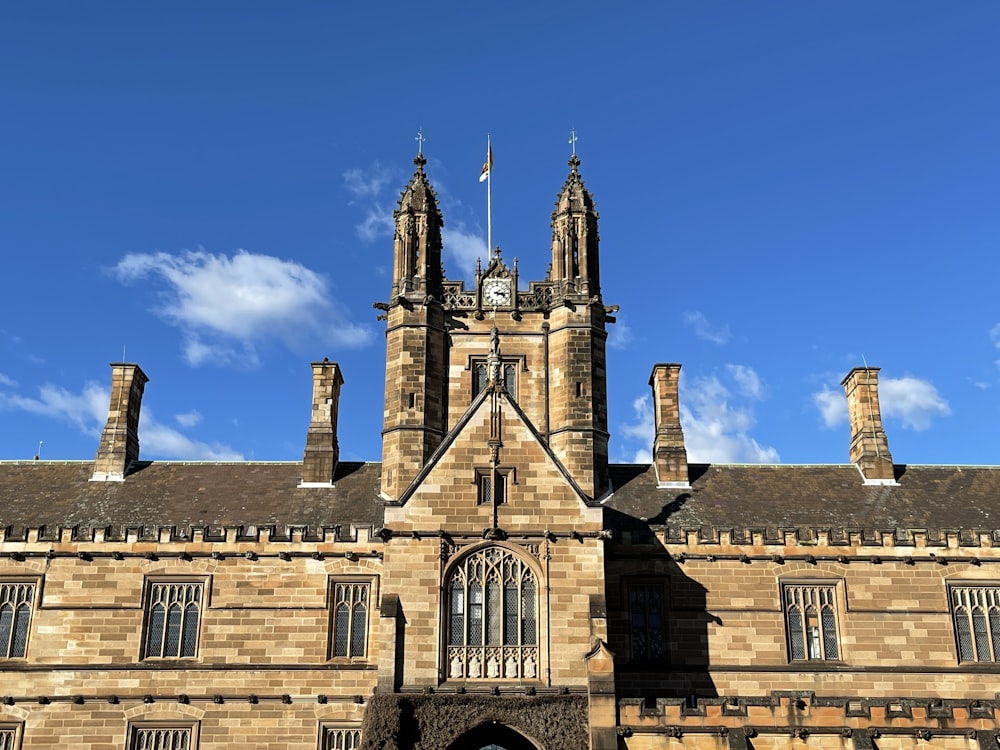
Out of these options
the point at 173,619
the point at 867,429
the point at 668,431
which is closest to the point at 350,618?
the point at 173,619

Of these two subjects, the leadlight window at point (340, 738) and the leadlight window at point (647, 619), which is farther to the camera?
the leadlight window at point (647, 619)

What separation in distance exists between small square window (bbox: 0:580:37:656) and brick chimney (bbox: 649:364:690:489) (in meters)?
19.9

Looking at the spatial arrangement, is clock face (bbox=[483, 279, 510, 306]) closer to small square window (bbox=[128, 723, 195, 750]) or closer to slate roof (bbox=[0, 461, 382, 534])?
slate roof (bbox=[0, 461, 382, 534])

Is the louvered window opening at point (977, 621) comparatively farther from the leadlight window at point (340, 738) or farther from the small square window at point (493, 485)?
the leadlight window at point (340, 738)

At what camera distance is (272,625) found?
30.9 m

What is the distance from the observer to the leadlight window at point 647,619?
3091 cm

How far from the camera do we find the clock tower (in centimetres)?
3538

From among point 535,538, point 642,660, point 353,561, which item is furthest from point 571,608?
point 353,561

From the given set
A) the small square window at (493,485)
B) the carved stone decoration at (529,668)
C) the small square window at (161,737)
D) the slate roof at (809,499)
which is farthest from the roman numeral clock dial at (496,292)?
the small square window at (161,737)

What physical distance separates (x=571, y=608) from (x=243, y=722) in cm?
1004

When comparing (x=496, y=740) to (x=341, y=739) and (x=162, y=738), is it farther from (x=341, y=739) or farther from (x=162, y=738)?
(x=162, y=738)

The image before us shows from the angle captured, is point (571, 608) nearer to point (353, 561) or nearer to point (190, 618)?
point (353, 561)

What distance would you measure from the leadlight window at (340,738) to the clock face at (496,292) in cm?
1533

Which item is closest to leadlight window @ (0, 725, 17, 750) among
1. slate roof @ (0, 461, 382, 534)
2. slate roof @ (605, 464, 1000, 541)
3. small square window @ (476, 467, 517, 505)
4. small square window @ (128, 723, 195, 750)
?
small square window @ (128, 723, 195, 750)
